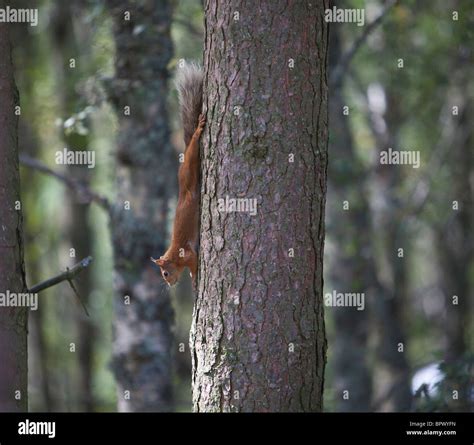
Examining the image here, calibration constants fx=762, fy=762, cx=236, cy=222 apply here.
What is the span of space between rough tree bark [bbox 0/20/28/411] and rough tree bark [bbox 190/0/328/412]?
3.50ft

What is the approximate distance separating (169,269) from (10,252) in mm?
1888

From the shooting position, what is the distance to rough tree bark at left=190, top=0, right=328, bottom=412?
3.82 meters

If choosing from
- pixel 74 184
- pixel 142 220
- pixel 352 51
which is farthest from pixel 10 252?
pixel 352 51

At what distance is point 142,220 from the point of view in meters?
7.27

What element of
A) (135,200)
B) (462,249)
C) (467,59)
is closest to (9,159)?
(135,200)

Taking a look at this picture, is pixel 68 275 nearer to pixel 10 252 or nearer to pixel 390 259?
pixel 10 252

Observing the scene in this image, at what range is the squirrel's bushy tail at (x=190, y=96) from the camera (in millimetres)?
4527

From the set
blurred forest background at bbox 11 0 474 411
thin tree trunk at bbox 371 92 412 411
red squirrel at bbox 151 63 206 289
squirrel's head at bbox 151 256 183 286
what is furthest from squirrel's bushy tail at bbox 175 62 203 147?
thin tree trunk at bbox 371 92 412 411

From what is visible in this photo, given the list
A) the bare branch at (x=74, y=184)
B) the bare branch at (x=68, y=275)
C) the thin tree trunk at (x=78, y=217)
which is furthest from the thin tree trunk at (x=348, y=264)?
the bare branch at (x=68, y=275)

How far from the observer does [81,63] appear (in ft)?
36.9

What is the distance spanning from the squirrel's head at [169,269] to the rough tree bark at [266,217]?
193cm

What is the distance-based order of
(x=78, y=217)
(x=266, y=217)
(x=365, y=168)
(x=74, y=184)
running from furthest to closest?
(x=78, y=217), (x=365, y=168), (x=74, y=184), (x=266, y=217)

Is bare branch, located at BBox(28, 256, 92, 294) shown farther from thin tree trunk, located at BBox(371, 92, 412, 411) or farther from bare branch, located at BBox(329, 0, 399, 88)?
thin tree trunk, located at BBox(371, 92, 412, 411)
